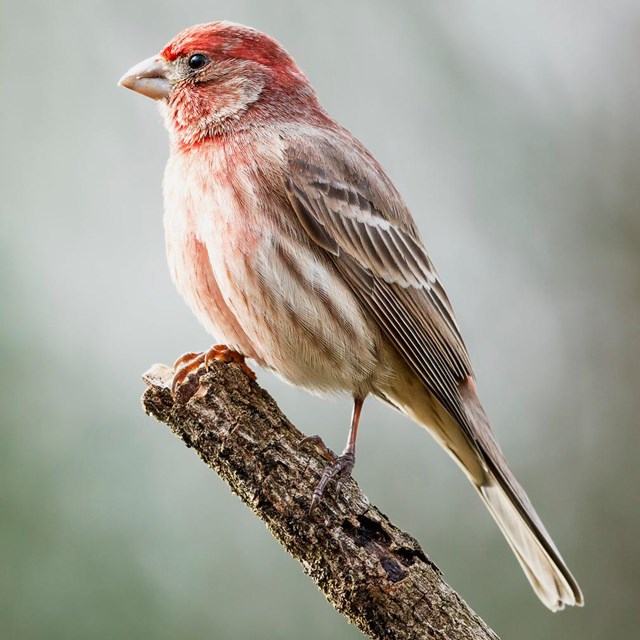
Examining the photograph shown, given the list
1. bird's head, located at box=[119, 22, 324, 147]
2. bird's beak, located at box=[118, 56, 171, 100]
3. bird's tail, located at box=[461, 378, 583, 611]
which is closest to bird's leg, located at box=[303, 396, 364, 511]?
bird's tail, located at box=[461, 378, 583, 611]

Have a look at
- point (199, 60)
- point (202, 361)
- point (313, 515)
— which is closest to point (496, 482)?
point (313, 515)

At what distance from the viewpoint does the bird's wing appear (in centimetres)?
450

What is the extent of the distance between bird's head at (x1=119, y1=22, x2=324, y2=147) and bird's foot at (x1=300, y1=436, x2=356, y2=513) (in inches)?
72.3

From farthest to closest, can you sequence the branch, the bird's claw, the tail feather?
1. the tail feather
2. the bird's claw
3. the branch

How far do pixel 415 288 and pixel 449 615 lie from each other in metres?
1.89

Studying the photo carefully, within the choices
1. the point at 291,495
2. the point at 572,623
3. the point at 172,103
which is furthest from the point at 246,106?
the point at 572,623

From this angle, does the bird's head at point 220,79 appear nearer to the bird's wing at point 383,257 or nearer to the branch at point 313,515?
the bird's wing at point 383,257

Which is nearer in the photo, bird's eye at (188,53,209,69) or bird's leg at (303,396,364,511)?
bird's leg at (303,396,364,511)

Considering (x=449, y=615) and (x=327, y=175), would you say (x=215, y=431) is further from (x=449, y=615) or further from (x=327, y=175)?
(x=327, y=175)

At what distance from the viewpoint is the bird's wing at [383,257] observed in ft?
14.8

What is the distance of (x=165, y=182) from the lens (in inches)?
186

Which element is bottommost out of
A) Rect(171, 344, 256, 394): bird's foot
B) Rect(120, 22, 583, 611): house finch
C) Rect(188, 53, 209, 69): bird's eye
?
Rect(171, 344, 256, 394): bird's foot

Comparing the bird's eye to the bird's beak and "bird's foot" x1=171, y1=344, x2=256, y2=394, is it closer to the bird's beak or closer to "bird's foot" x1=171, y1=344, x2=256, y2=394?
the bird's beak

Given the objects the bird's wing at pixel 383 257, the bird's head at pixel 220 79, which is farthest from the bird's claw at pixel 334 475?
the bird's head at pixel 220 79
